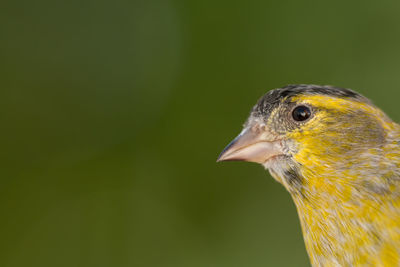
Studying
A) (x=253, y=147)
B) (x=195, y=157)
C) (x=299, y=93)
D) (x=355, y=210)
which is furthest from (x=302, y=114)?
(x=195, y=157)

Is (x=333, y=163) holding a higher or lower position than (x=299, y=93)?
lower

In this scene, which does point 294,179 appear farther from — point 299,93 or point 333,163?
point 299,93

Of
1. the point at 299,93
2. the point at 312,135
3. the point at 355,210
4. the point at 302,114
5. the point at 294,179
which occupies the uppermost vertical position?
the point at 299,93

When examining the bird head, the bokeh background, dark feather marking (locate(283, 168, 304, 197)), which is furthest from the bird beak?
the bokeh background

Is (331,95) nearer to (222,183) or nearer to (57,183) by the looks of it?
(222,183)

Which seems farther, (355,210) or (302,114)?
(302,114)

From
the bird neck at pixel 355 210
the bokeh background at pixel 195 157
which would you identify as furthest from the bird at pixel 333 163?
the bokeh background at pixel 195 157

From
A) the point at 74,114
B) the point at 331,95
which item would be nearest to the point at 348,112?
the point at 331,95

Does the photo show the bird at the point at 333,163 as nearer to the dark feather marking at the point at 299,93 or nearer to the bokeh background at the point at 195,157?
the dark feather marking at the point at 299,93
